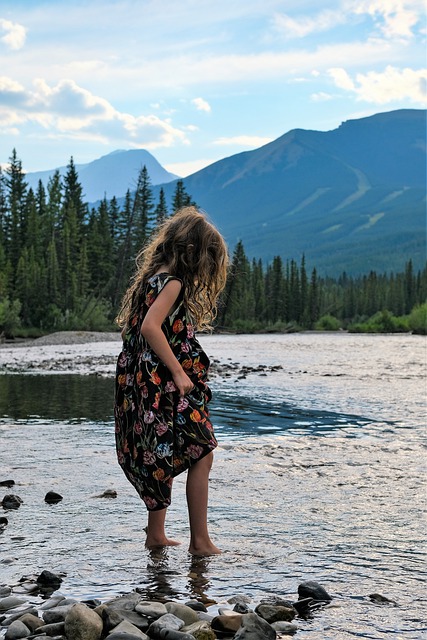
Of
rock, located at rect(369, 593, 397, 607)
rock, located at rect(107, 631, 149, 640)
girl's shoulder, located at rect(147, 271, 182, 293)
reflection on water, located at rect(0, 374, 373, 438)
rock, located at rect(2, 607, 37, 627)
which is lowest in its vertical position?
reflection on water, located at rect(0, 374, 373, 438)

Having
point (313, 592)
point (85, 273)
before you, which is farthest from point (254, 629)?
point (85, 273)

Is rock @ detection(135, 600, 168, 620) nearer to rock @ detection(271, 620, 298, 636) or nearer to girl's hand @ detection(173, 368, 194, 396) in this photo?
rock @ detection(271, 620, 298, 636)

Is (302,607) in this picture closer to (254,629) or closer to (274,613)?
(274,613)

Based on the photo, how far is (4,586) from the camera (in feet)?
15.5

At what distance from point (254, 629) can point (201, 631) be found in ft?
0.81

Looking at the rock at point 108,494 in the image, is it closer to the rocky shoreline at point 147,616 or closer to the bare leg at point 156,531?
the bare leg at point 156,531

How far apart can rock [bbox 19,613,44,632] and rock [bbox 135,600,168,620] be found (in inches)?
19.5

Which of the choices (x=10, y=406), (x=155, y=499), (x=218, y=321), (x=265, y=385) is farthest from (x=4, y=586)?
(x=218, y=321)

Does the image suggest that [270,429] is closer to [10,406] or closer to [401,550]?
[10,406]

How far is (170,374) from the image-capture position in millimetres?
5410

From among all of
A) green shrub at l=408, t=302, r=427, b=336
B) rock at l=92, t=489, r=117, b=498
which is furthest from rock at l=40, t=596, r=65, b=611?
green shrub at l=408, t=302, r=427, b=336

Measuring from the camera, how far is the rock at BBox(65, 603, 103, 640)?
3.86 metres

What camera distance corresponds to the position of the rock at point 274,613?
13.6 feet

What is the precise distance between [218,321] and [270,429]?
7843 cm
